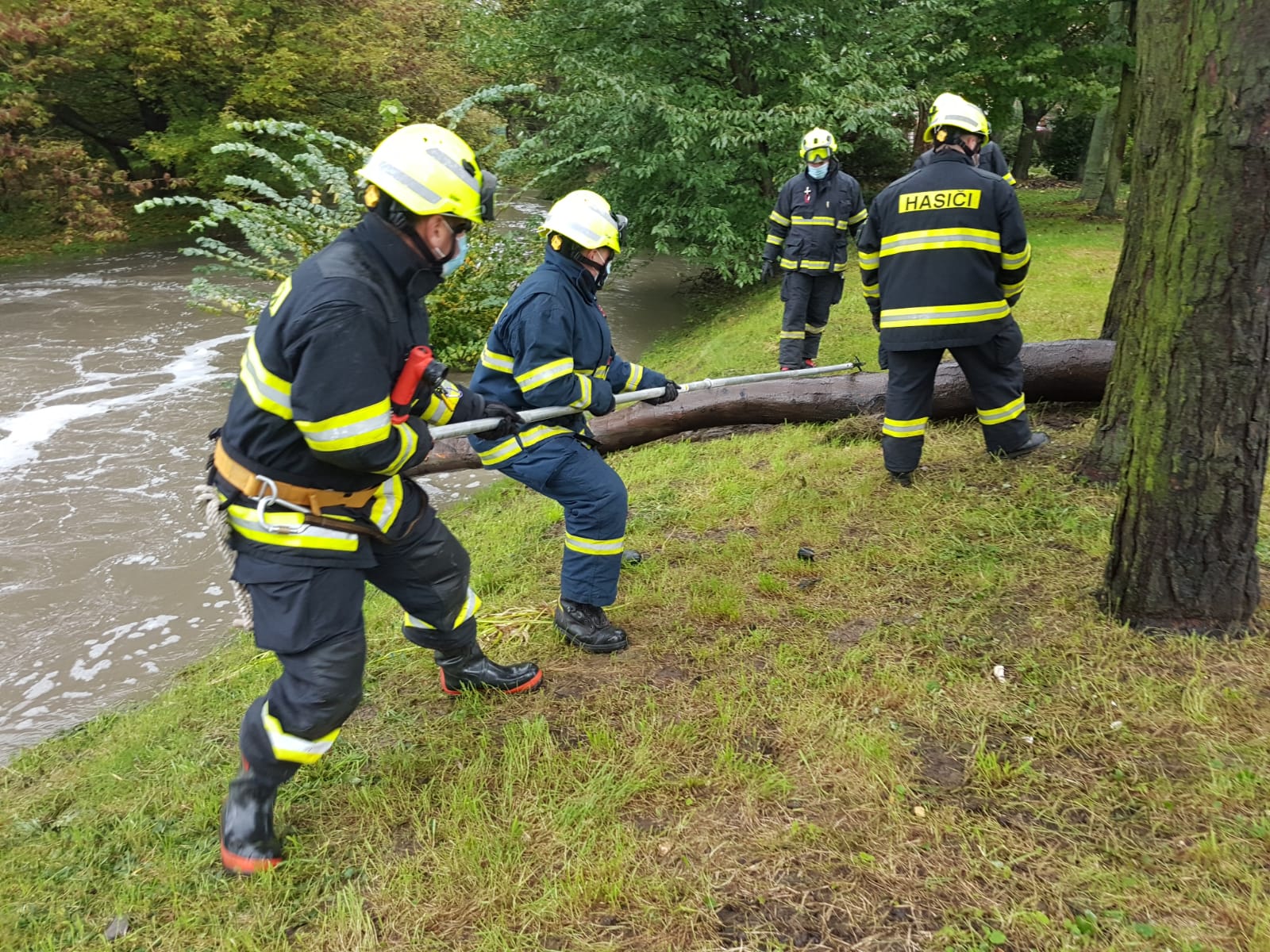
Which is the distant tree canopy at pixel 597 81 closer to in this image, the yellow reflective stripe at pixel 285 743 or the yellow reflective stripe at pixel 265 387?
the yellow reflective stripe at pixel 265 387

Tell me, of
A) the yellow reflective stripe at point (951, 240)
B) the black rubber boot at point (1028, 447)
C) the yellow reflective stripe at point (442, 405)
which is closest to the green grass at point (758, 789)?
the black rubber boot at point (1028, 447)

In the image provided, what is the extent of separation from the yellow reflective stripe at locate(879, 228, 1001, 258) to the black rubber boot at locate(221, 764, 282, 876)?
398cm

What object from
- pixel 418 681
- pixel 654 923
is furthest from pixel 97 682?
pixel 654 923

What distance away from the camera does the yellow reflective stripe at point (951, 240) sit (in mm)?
4328

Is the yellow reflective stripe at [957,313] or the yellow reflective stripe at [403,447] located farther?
the yellow reflective stripe at [957,313]

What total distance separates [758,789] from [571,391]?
1698 mm

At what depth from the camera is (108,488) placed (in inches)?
298

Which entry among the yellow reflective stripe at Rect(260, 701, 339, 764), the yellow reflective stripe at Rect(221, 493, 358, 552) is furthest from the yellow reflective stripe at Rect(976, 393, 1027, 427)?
the yellow reflective stripe at Rect(260, 701, 339, 764)

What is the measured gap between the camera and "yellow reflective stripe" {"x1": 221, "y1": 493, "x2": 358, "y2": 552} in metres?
2.45

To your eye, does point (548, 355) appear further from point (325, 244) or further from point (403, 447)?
point (325, 244)

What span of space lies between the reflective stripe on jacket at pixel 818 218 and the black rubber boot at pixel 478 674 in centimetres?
551

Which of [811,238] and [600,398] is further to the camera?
[811,238]

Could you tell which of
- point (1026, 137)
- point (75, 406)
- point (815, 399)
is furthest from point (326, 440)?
point (1026, 137)

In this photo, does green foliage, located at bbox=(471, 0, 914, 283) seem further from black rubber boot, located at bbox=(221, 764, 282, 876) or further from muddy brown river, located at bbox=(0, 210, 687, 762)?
black rubber boot, located at bbox=(221, 764, 282, 876)
